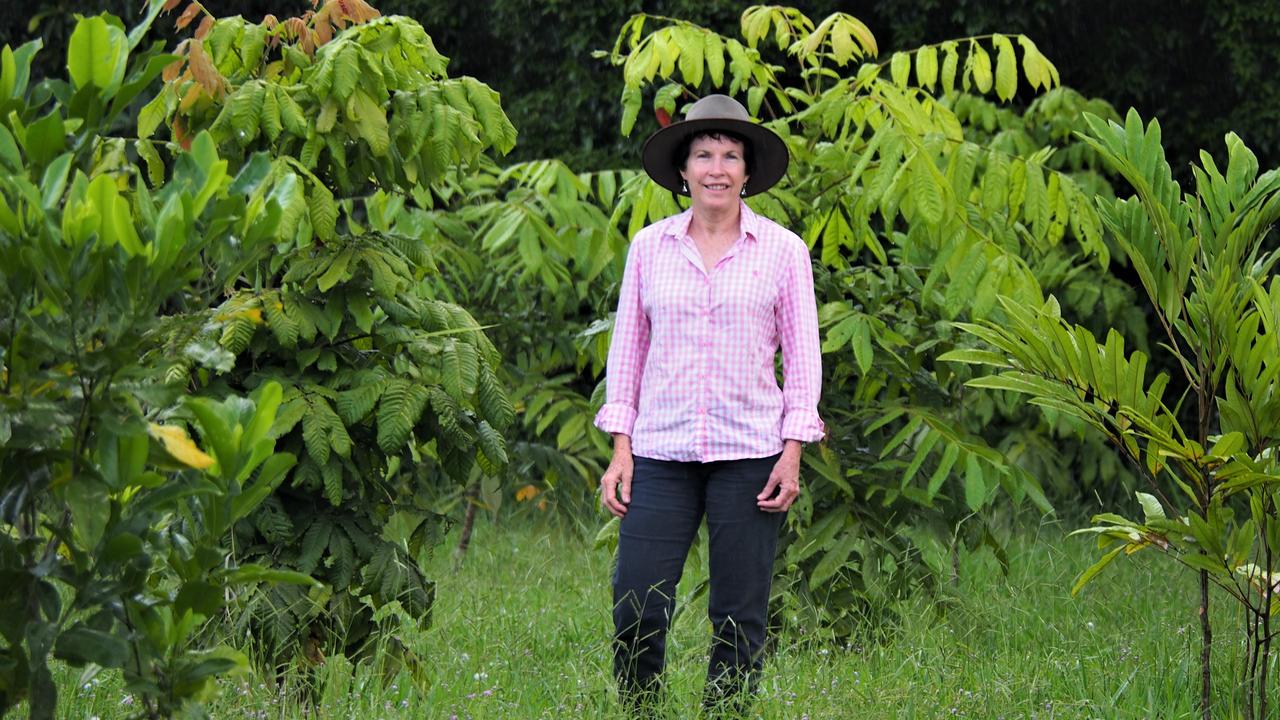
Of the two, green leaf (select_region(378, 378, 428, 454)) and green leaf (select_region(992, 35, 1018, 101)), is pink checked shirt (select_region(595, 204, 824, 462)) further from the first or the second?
green leaf (select_region(992, 35, 1018, 101))

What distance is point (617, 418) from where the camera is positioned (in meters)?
3.79

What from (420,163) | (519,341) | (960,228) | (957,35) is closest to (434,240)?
(519,341)

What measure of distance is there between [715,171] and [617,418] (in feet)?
2.36

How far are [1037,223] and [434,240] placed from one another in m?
2.61

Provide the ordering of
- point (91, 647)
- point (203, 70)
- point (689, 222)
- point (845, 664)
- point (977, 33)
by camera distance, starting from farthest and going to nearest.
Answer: point (977, 33) → point (845, 664) → point (689, 222) → point (203, 70) → point (91, 647)

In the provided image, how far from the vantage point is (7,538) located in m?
2.55

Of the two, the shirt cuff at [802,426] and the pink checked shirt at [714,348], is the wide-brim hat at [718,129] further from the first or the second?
the shirt cuff at [802,426]

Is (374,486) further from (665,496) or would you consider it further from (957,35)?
(957,35)

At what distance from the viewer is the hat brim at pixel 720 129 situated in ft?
12.8

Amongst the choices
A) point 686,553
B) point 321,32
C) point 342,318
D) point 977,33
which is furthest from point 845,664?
point 977,33

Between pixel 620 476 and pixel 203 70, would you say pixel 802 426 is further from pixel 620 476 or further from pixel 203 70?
pixel 203 70

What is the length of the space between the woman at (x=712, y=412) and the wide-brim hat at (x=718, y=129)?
0.02 metres

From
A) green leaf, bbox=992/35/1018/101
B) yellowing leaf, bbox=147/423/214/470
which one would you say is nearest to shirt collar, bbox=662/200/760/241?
green leaf, bbox=992/35/1018/101

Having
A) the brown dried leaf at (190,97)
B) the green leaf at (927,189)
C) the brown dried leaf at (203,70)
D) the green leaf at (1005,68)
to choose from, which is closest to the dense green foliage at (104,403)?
the brown dried leaf at (203,70)
